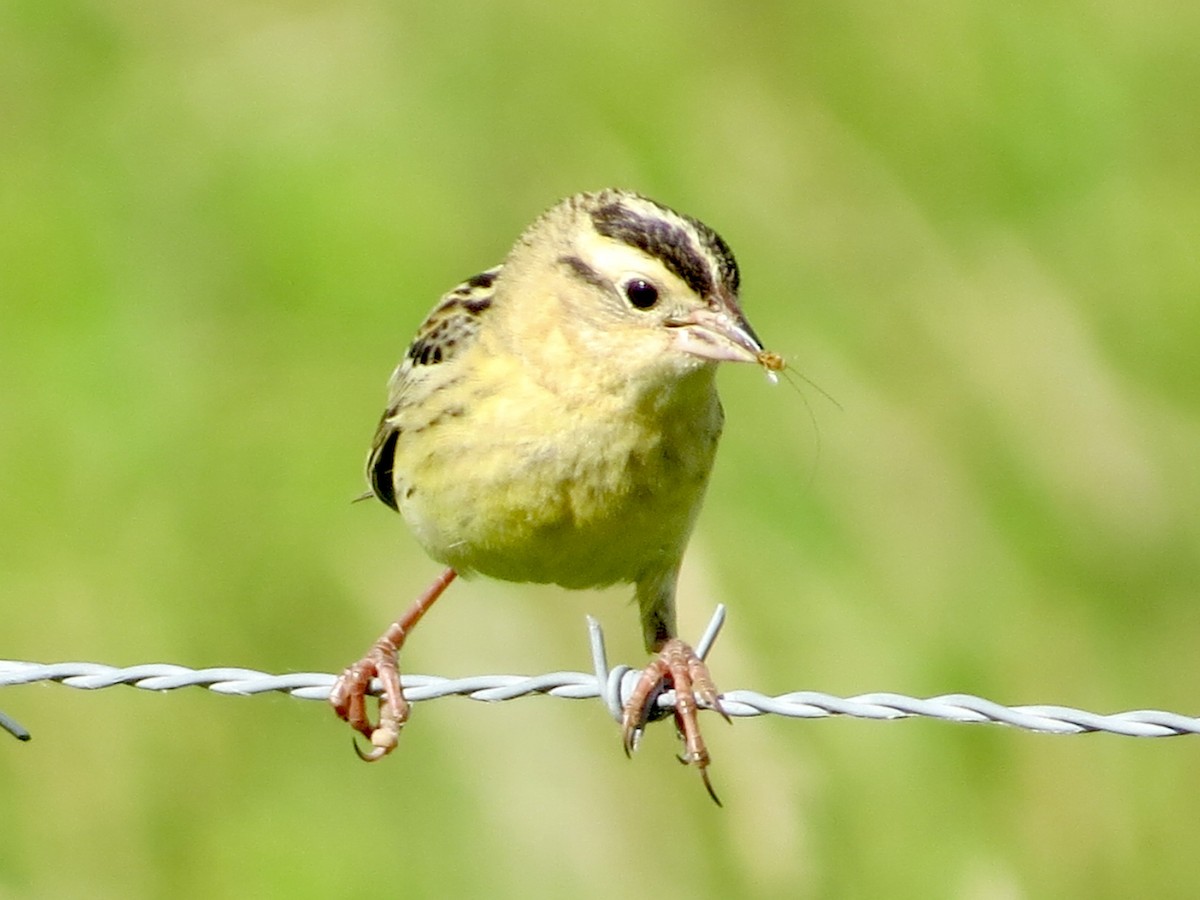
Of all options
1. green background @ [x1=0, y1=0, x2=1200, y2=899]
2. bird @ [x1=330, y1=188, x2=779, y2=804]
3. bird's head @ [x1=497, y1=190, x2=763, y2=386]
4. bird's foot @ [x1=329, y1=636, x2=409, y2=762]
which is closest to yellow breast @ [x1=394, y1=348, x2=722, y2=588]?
bird @ [x1=330, y1=188, x2=779, y2=804]

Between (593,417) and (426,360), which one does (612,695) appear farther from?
(426,360)

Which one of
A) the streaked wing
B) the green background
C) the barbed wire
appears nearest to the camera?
the barbed wire

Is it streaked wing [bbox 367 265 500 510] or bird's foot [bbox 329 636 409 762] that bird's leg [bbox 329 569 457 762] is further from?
streaked wing [bbox 367 265 500 510]

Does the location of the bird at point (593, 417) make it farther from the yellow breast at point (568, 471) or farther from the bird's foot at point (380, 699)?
the bird's foot at point (380, 699)

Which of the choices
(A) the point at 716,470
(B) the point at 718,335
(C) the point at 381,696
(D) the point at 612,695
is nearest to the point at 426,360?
(C) the point at 381,696

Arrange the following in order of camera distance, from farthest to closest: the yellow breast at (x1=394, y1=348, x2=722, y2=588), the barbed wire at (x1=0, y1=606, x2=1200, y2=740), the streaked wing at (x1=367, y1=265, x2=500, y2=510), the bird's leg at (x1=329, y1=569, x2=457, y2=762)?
the bird's leg at (x1=329, y1=569, x2=457, y2=762)
the streaked wing at (x1=367, y1=265, x2=500, y2=510)
the yellow breast at (x1=394, y1=348, x2=722, y2=588)
the barbed wire at (x1=0, y1=606, x2=1200, y2=740)

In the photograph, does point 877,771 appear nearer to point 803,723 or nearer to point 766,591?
point 803,723

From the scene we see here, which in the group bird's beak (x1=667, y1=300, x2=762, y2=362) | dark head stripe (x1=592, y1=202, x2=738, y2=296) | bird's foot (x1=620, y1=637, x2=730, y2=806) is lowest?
bird's foot (x1=620, y1=637, x2=730, y2=806)

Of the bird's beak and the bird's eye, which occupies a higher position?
Result: the bird's eye

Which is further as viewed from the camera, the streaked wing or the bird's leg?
the bird's leg
